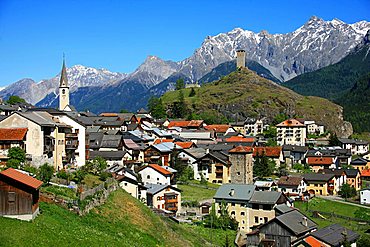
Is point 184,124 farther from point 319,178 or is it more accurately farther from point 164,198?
point 164,198

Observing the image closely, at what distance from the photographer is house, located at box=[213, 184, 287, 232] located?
131 ft

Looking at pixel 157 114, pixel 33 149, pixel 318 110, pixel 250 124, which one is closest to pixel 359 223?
pixel 33 149

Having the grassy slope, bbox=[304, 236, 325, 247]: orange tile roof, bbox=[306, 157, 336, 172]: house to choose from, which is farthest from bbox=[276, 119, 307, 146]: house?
the grassy slope

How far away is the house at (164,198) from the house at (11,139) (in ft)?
40.1

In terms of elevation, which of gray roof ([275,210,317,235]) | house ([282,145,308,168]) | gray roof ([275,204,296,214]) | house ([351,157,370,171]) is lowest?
gray roof ([275,210,317,235])

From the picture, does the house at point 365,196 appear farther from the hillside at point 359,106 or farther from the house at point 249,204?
the hillside at point 359,106

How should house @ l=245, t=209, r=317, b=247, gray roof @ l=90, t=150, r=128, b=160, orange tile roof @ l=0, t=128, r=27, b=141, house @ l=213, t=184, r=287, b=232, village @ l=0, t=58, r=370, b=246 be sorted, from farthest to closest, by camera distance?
gray roof @ l=90, t=150, r=128, b=160
house @ l=213, t=184, r=287, b=232
house @ l=245, t=209, r=317, b=247
orange tile roof @ l=0, t=128, r=27, b=141
village @ l=0, t=58, r=370, b=246

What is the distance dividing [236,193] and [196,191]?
6689mm

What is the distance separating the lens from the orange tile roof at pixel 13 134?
3031cm

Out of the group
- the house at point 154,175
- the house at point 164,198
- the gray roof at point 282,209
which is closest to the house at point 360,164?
the gray roof at point 282,209

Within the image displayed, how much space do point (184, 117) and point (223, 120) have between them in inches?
337

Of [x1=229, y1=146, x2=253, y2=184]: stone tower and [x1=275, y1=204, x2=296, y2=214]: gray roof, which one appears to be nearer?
[x1=275, y1=204, x2=296, y2=214]: gray roof

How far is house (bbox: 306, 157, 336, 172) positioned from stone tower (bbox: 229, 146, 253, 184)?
53.4 ft

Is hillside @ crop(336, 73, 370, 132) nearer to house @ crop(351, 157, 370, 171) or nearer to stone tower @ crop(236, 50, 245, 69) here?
stone tower @ crop(236, 50, 245, 69)
